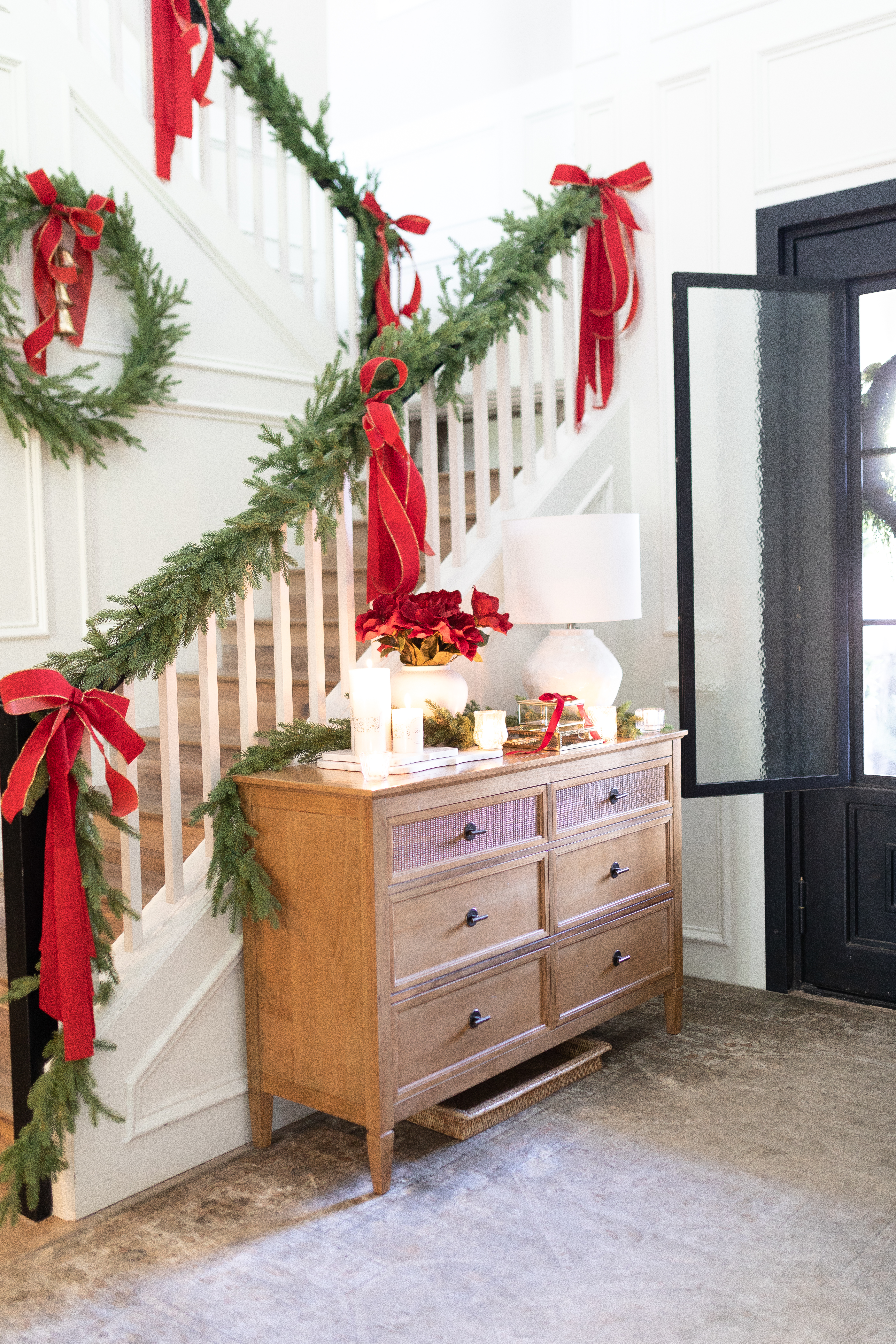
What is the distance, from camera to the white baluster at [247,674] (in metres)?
2.72

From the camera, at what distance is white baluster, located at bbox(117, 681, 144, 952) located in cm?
251

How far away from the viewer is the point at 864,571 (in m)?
3.62

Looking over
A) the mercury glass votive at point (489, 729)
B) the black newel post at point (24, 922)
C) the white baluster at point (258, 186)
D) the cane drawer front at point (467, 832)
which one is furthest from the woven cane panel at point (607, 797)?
the white baluster at point (258, 186)

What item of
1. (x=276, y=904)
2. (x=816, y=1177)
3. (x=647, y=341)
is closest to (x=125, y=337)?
(x=647, y=341)

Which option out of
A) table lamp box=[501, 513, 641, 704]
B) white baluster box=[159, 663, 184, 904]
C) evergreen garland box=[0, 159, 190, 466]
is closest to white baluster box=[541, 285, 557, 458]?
table lamp box=[501, 513, 641, 704]

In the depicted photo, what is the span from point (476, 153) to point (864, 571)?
8.88 feet

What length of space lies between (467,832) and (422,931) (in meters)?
0.25

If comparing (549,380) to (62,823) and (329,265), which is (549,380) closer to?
(329,265)

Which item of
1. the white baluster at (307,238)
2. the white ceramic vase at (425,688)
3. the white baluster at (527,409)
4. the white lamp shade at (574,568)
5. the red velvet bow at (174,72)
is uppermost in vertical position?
the red velvet bow at (174,72)

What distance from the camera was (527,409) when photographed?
367 cm

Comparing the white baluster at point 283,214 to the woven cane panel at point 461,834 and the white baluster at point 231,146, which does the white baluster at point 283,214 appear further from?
the woven cane panel at point 461,834

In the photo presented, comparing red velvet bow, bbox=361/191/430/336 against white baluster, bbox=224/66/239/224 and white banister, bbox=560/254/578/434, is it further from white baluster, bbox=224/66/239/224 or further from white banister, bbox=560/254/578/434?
white banister, bbox=560/254/578/434

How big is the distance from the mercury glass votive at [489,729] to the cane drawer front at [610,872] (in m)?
0.32

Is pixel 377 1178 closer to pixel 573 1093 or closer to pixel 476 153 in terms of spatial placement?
pixel 573 1093
